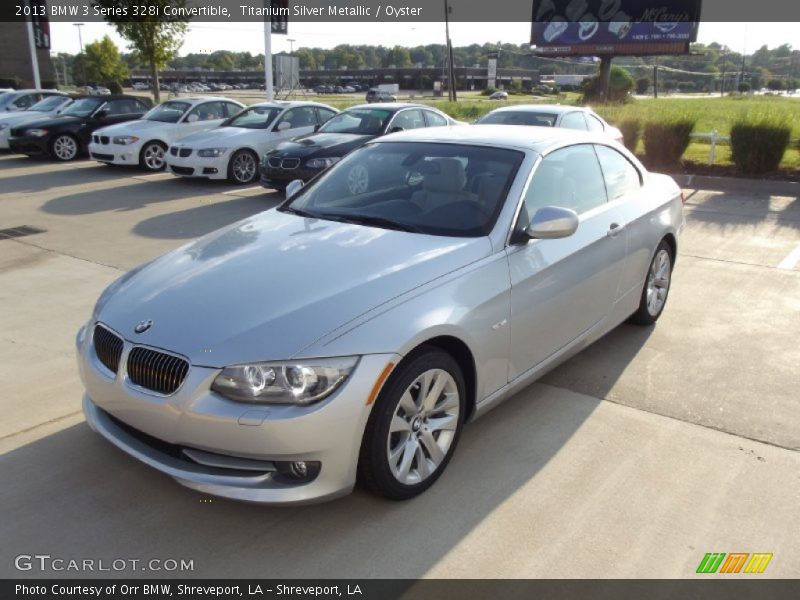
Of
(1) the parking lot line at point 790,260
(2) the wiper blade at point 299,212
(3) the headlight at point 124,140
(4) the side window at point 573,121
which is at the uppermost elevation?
(4) the side window at point 573,121

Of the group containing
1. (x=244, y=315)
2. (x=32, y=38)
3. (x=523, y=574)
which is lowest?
(x=523, y=574)

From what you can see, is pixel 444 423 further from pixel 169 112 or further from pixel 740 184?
pixel 169 112

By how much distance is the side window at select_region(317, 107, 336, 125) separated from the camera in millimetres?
14086

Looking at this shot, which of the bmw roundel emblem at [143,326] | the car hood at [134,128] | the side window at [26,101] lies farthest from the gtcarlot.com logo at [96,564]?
the side window at [26,101]

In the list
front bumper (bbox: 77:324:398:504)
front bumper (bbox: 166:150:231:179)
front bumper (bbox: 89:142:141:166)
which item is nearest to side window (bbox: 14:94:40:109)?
front bumper (bbox: 89:142:141:166)

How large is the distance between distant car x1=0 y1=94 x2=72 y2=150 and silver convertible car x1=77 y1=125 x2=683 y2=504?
15.3 m

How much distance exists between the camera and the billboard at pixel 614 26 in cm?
3291

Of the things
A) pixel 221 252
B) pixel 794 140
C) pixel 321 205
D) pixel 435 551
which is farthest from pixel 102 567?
pixel 794 140

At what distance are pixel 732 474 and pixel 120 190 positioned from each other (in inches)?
447

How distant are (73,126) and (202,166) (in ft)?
17.8

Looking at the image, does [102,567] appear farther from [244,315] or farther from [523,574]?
[523,574]

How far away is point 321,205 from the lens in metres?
4.44

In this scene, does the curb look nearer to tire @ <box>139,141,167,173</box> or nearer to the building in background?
tire @ <box>139,141,167,173</box>

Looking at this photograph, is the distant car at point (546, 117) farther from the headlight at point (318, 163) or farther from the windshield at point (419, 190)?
the windshield at point (419, 190)
